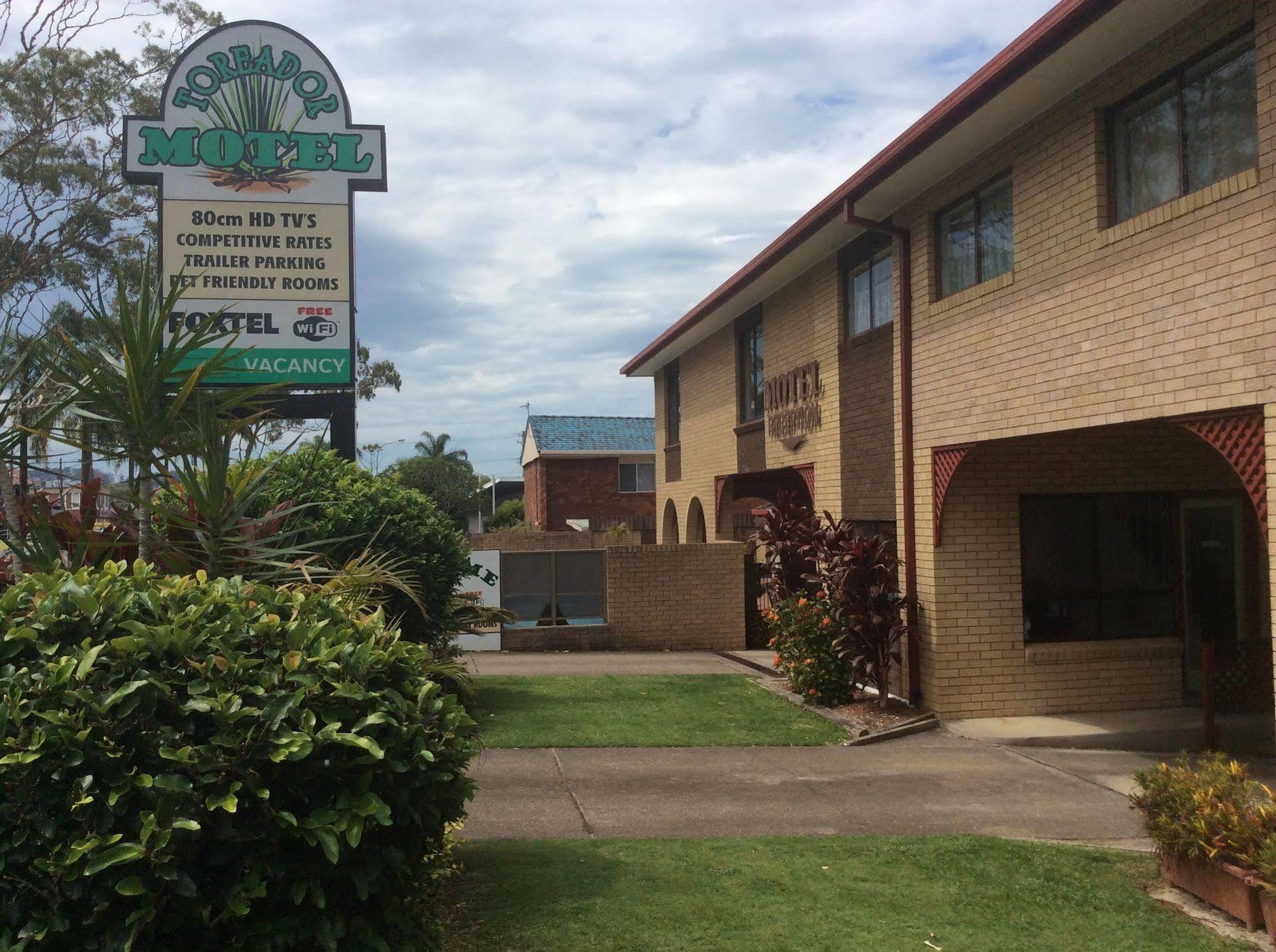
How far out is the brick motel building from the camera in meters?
7.87

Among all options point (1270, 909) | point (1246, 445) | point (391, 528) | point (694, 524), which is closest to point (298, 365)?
point (391, 528)

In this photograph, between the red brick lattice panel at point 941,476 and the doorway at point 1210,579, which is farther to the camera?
the doorway at point 1210,579

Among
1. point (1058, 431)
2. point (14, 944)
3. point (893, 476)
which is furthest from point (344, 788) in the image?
point (893, 476)

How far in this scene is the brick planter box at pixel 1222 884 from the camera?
5.79 metres

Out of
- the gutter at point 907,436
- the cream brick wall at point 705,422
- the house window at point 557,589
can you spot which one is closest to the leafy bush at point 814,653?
the gutter at point 907,436

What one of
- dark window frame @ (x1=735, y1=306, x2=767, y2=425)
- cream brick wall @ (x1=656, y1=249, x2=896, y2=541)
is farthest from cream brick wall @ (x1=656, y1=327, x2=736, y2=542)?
dark window frame @ (x1=735, y1=306, x2=767, y2=425)

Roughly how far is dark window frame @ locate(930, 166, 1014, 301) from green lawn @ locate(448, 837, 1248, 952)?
19.1ft

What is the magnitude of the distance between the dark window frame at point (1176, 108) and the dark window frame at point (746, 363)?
31.4 feet

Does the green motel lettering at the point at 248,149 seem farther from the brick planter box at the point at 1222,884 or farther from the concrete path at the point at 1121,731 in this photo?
the brick planter box at the point at 1222,884

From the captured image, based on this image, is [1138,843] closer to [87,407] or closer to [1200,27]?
[1200,27]

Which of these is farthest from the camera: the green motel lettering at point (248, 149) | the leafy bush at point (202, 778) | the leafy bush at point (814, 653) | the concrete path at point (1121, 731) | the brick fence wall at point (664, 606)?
the brick fence wall at point (664, 606)

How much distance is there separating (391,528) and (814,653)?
4978 millimetres

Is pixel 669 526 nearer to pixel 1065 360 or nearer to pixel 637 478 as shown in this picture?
pixel 637 478

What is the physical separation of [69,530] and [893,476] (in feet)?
29.1
